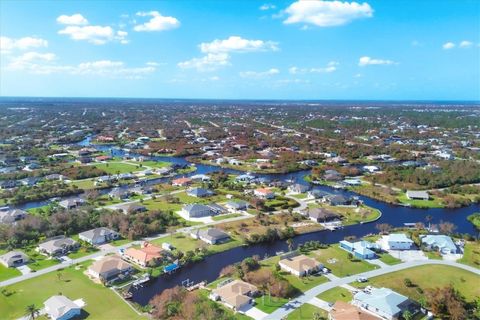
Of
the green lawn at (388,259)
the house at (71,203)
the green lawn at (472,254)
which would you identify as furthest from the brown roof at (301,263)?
the house at (71,203)

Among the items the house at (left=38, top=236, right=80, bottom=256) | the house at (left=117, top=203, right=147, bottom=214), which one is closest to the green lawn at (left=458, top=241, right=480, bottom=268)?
the house at (left=117, top=203, right=147, bottom=214)

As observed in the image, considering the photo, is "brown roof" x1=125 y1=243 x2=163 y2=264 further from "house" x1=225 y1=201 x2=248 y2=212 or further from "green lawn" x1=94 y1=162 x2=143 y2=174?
"green lawn" x1=94 y1=162 x2=143 y2=174

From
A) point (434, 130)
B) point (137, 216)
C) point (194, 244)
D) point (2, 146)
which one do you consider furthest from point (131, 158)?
point (434, 130)

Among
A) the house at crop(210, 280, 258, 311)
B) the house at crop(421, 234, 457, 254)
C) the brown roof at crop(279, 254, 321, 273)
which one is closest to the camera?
the house at crop(210, 280, 258, 311)

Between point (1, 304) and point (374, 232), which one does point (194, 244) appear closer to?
point (1, 304)

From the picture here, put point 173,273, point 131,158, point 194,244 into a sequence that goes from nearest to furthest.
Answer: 1. point 173,273
2. point 194,244
3. point 131,158

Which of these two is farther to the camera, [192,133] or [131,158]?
[192,133]
